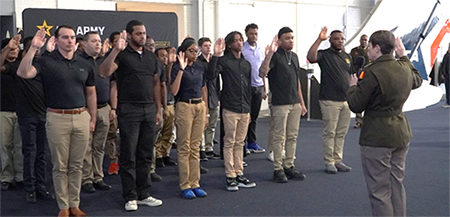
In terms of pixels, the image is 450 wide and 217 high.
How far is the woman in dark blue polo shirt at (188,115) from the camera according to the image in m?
4.55

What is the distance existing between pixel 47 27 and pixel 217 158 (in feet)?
9.46

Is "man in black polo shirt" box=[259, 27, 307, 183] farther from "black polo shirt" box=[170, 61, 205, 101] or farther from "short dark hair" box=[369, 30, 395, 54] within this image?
"short dark hair" box=[369, 30, 395, 54]

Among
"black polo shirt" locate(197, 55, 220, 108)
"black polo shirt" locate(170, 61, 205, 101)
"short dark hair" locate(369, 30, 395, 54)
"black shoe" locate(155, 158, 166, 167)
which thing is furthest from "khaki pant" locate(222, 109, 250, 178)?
"short dark hair" locate(369, 30, 395, 54)

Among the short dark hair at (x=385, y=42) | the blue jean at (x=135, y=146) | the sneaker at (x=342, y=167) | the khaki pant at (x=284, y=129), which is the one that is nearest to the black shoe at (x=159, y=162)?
the khaki pant at (x=284, y=129)

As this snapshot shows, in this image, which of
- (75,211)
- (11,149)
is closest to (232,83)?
(75,211)

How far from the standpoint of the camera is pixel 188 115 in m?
4.55

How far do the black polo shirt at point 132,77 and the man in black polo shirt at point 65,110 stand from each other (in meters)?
0.26

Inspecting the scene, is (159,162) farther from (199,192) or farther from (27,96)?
(27,96)

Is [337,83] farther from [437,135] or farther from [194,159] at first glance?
[437,135]

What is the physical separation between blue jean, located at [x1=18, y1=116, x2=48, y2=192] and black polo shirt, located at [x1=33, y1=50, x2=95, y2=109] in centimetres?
82

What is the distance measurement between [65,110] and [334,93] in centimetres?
294

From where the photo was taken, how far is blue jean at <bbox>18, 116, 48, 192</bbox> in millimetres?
4586

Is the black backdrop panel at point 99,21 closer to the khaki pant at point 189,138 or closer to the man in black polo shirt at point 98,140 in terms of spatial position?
the man in black polo shirt at point 98,140

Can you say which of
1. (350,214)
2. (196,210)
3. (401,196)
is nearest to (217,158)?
(196,210)
